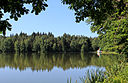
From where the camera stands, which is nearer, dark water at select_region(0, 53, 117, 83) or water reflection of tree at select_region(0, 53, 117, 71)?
dark water at select_region(0, 53, 117, 83)

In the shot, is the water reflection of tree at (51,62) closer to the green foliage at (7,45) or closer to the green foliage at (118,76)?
the green foliage at (118,76)

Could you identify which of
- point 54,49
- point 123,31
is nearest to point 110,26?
point 123,31

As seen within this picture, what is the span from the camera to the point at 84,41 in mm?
88125

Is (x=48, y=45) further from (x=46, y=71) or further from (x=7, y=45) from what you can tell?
(x=46, y=71)

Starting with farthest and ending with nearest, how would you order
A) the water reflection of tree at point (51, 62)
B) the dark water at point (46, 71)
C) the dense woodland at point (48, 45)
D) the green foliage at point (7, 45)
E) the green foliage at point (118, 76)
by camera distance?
the dense woodland at point (48, 45), the green foliage at point (7, 45), the water reflection of tree at point (51, 62), the dark water at point (46, 71), the green foliage at point (118, 76)

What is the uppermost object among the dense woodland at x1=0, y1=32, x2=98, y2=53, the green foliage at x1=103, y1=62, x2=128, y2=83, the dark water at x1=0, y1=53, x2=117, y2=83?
the dense woodland at x1=0, y1=32, x2=98, y2=53

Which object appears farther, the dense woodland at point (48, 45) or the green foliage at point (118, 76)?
the dense woodland at point (48, 45)

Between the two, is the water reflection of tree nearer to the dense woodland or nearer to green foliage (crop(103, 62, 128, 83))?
green foliage (crop(103, 62, 128, 83))

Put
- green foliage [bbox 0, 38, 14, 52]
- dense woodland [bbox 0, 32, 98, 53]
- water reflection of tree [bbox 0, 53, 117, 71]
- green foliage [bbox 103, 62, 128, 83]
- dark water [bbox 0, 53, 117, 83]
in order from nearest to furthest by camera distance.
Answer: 1. green foliage [bbox 103, 62, 128, 83]
2. dark water [bbox 0, 53, 117, 83]
3. water reflection of tree [bbox 0, 53, 117, 71]
4. green foliage [bbox 0, 38, 14, 52]
5. dense woodland [bbox 0, 32, 98, 53]

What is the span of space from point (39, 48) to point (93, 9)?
284 ft

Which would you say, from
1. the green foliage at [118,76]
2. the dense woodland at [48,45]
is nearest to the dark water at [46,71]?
the green foliage at [118,76]

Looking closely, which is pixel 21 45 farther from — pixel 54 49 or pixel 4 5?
pixel 4 5

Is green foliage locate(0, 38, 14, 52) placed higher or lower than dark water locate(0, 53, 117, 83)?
higher

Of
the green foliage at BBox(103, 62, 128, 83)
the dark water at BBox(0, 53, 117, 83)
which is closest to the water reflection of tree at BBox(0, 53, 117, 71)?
the dark water at BBox(0, 53, 117, 83)
